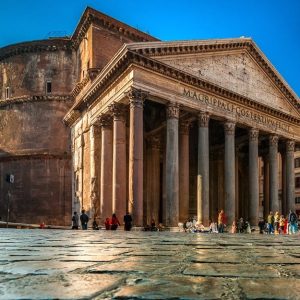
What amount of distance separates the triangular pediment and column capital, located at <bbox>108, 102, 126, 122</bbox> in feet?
9.48

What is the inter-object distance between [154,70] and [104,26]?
8.26 meters

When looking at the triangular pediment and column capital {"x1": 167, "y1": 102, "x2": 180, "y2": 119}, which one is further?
the triangular pediment

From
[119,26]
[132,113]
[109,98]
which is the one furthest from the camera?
[119,26]

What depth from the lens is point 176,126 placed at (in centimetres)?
2052

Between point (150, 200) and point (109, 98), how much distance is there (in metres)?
7.29

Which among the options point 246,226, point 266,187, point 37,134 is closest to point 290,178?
point 266,187

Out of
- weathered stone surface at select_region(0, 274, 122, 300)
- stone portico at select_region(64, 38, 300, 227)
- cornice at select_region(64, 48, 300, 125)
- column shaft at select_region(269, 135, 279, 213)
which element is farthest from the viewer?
column shaft at select_region(269, 135, 279, 213)

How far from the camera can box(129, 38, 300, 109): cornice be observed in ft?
64.4

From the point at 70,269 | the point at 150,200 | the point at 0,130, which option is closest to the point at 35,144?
the point at 0,130

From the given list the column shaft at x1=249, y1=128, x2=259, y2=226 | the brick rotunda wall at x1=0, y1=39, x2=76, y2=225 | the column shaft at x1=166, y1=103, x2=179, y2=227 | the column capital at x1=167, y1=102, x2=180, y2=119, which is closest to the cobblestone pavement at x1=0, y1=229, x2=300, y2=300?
the column shaft at x1=166, y1=103, x2=179, y2=227

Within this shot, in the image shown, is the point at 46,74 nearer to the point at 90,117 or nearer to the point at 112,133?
the point at 90,117

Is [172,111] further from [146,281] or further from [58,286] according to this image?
[58,286]

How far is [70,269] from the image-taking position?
9.57 ft

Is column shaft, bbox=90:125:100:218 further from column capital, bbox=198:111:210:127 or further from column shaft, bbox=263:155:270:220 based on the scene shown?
column shaft, bbox=263:155:270:220
